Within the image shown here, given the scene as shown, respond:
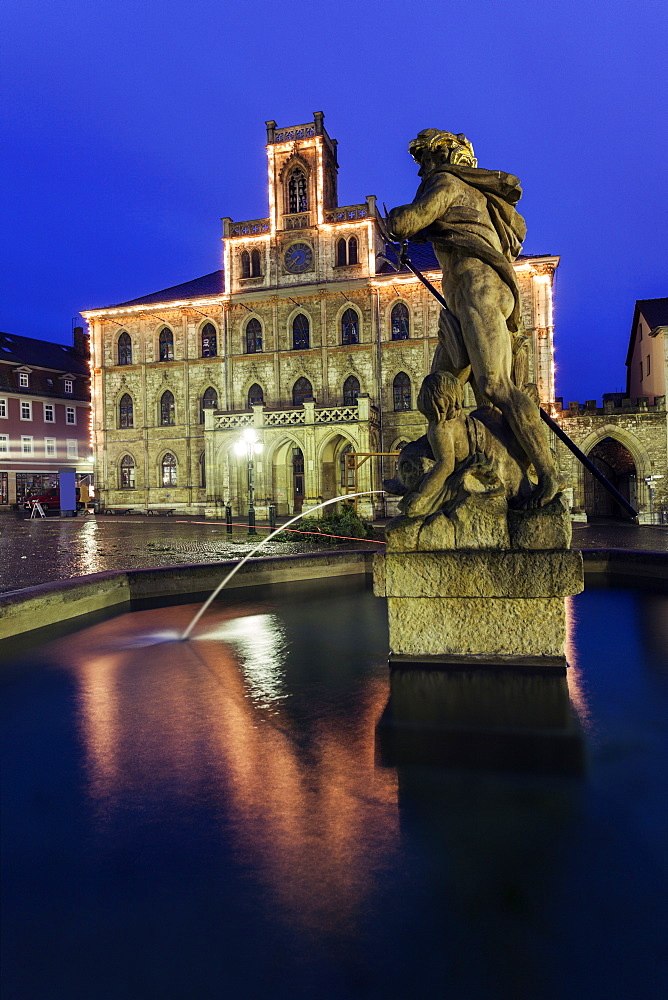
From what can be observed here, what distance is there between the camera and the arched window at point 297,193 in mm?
35281

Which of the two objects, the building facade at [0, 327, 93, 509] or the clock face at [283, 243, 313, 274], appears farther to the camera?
the building facade at [0, 327, 93, 509]

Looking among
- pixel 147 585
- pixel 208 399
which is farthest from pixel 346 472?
pixel 147 585

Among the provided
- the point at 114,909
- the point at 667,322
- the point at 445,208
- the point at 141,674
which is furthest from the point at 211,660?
the point at 667,322

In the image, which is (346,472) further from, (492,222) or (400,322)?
(492,222)

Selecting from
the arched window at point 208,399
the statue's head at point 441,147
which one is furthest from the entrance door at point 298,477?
the statue's head at point 441,147

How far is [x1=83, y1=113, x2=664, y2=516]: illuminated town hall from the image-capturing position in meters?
32.1

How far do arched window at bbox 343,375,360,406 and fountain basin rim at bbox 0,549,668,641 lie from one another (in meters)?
26.9

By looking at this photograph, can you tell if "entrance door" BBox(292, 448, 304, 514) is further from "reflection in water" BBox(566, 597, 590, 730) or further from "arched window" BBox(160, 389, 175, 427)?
"reflection in water" BBox(566, 597, 590, 730)

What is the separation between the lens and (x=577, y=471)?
97.3 feet

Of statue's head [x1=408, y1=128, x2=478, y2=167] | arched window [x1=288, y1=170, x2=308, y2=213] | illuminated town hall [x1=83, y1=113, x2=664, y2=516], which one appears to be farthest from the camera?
arched window [x1=288, y1=170, x2=308, y2=213]

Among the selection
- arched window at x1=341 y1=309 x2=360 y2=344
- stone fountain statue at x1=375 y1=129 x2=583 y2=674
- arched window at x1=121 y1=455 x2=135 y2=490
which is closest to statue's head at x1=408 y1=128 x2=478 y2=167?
stone fountain statue at x1=375 y1=129 x2=583 y2=674

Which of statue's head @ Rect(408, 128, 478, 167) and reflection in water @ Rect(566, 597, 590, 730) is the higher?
statue's head @ Rect(408, 128, 478, 167)

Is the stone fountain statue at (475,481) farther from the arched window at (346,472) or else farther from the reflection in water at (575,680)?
the arched window at (346,472)

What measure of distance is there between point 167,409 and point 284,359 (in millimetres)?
7855
